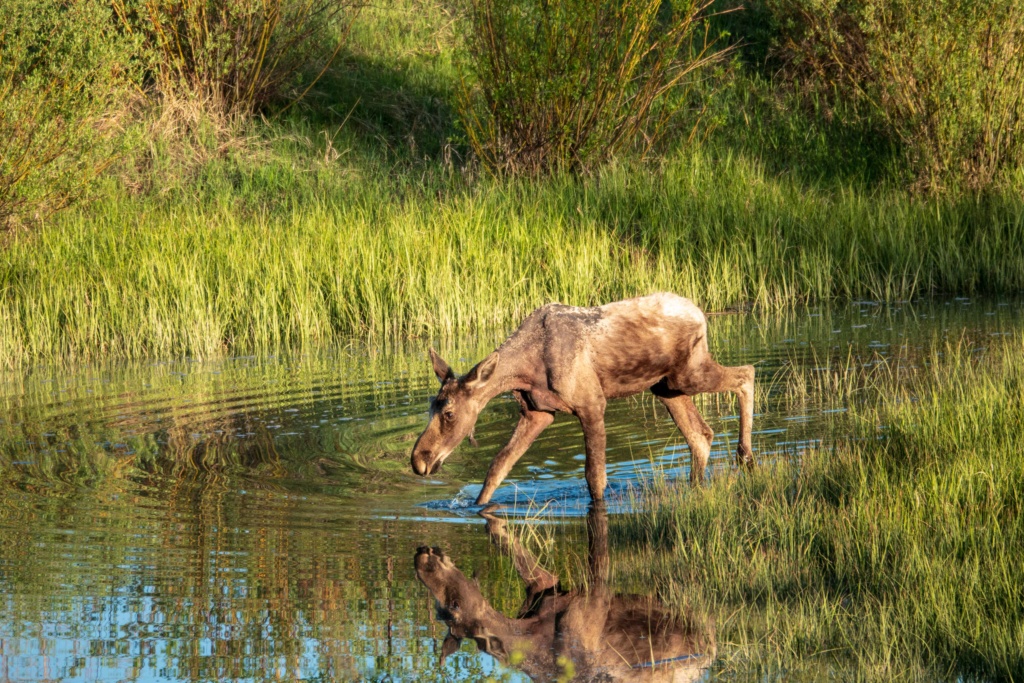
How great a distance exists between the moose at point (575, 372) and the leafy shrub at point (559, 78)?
11354 millimetres

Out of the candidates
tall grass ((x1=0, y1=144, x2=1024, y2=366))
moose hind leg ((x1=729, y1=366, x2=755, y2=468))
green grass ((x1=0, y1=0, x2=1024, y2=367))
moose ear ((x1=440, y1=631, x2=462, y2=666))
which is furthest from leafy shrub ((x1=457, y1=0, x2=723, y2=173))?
moose ear ((x1=440, y1=631, x2=462, y2=666))

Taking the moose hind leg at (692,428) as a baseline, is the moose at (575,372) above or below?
above

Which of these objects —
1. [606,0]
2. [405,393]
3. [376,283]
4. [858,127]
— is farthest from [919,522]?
[858,127]

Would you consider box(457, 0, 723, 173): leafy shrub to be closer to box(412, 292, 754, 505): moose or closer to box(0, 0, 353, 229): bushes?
box(0, 0, 353, 229): bushes

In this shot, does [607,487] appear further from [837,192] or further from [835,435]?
[837,192]

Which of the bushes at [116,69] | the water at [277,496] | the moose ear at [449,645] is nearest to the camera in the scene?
the moose ear at [449,645]

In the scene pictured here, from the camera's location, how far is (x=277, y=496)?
941 cm

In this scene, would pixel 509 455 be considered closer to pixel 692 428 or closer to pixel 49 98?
pixel 692 428

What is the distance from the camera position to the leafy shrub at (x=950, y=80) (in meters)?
19.9

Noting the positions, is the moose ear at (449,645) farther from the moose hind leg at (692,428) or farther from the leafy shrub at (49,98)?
the leafy shrub at (49,98)

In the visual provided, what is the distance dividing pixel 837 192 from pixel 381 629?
17911 mm

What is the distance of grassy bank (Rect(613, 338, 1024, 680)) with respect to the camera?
5738 mm

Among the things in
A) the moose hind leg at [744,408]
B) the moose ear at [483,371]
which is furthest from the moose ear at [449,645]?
the moose hind leg at [744,408]

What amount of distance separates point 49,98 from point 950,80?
12.5 m
